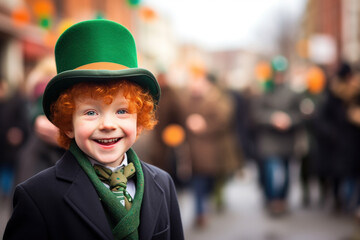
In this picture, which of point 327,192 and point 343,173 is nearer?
point 343,173

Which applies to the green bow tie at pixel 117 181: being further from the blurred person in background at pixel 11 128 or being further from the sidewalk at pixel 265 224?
the blurred person in background at pixel 11 128

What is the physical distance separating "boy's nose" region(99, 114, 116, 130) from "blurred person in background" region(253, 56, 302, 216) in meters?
4.88

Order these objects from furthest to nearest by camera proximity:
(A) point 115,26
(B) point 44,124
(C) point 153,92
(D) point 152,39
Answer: (D) point 152,39
(B) point 44,124
(C) point 153,92
(A) point 115,26

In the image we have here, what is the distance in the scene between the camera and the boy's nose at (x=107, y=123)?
1.66 m

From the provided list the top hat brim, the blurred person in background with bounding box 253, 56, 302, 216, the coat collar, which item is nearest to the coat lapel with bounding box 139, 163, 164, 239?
the coat collar

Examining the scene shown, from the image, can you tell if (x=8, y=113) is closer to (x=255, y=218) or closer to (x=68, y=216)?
(x=255, y=218)

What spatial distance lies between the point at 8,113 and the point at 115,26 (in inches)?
243

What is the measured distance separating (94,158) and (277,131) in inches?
197

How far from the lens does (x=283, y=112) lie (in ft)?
20.7

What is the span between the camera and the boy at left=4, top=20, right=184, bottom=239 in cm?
159

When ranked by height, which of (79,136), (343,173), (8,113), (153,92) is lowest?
(343,173)

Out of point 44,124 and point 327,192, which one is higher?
point 44,124

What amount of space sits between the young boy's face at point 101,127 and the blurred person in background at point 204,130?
449 centimetres

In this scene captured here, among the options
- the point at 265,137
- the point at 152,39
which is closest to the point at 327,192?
the point at 265,137
